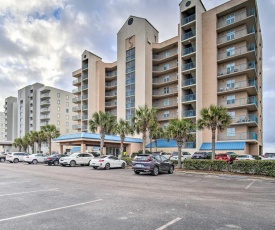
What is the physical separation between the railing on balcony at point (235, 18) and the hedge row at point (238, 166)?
92.7ft

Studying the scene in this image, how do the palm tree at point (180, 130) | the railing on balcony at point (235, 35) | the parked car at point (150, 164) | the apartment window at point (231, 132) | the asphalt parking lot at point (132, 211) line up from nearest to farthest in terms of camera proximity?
the asphalt parking lot at point (132, 211) < the parked car at point (150, 164) < the palm tree at point (180, 130) < the apartment window at point (231, 132) < the railing on balcony at point (235, 35)

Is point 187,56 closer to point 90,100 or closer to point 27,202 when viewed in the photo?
point 90,100

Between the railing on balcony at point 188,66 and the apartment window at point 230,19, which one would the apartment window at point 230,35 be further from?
the railing on balcony at point 188,66

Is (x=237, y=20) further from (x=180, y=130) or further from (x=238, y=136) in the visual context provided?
(x=180, y=130)

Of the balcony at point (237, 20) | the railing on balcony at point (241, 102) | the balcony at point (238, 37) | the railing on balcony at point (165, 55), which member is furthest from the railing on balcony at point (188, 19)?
the railing on balcony at point (241, 102)

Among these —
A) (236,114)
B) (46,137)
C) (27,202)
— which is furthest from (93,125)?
(27,202)

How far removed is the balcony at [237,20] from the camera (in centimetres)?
3871

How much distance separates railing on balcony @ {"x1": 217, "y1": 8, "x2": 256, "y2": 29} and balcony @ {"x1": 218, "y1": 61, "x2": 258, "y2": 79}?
7.54 metres

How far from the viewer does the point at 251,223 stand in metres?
6.31

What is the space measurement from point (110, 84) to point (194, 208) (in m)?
55.7

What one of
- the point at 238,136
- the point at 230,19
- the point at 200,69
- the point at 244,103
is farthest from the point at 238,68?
the point at 238,136

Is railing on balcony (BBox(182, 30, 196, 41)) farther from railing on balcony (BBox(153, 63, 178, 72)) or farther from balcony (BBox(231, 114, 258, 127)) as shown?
balcony (BBox(231, 114, 258, 127))

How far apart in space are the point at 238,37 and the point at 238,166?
2664 centimetres

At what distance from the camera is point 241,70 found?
127 feet
